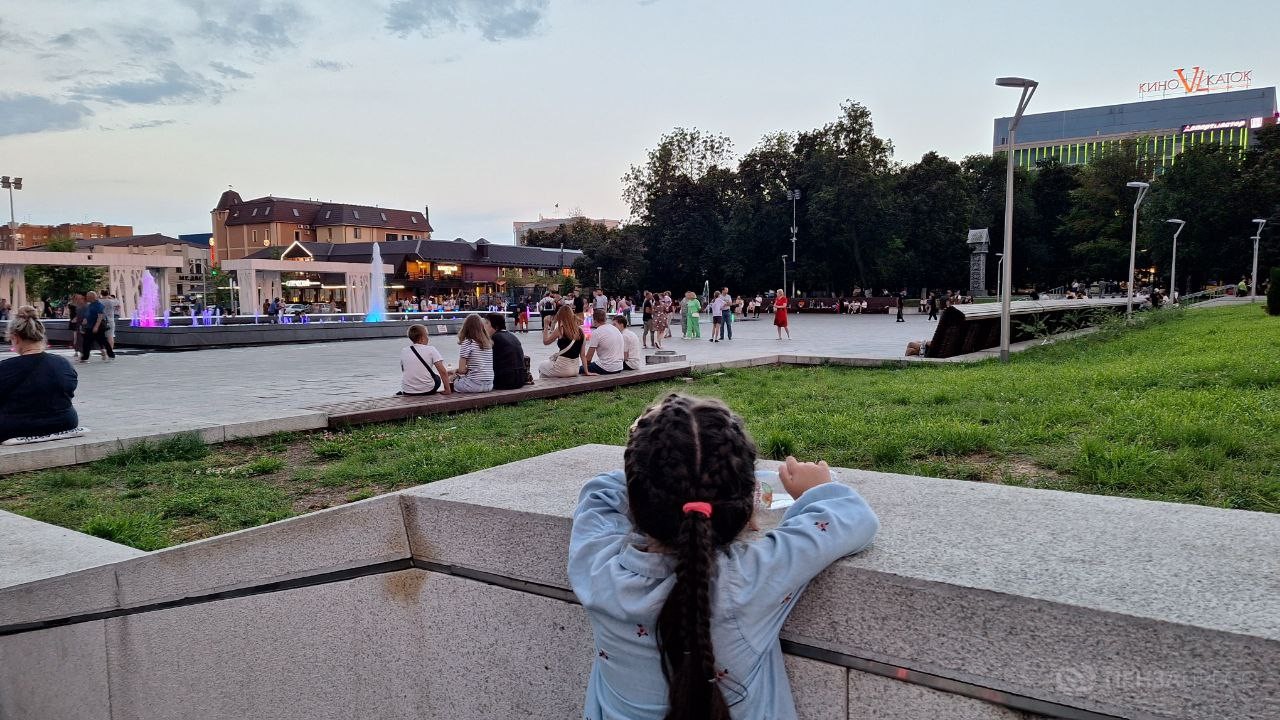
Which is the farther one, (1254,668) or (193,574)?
(193,574)

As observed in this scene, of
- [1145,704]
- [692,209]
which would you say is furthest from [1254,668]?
[692,209]

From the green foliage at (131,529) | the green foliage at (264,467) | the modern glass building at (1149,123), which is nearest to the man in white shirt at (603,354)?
the green foliage at (264,467)

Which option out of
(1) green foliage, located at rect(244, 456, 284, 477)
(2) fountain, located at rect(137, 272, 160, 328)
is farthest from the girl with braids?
(2) fountain, located at rect(137, 272, 160, 328)

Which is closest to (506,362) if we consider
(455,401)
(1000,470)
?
(455,401)

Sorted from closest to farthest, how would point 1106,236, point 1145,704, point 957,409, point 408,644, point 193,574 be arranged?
1. point 1145,704
2. point 408,644
3. point 193,574
4. point 957,409
5. point 1106,236

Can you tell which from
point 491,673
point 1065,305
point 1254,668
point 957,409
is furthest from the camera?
point 1065,305

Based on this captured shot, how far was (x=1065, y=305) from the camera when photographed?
21328 millimetres

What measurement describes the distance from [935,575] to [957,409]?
548 centimetres

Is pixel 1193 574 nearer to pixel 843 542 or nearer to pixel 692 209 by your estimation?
pixel 843 542

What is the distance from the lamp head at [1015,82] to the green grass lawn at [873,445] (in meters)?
5.82

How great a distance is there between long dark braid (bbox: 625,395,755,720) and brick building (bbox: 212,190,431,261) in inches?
4431

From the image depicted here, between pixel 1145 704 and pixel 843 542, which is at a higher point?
pixel 843 542

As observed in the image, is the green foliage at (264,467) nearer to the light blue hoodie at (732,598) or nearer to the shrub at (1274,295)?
the light blue hoodie at (732,598)

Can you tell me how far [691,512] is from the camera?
1676 millimetres
